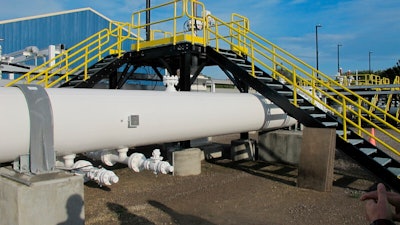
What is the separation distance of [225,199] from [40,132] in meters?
3.68

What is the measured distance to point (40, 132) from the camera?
16.8 feet

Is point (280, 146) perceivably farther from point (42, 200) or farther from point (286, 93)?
point (42, 200)

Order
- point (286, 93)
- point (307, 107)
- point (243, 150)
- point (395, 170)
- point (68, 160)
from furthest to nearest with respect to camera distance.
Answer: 1. point (243, 150)
2. point (286, 93)
3. point (307, 107)
4. point (395, 170)
5. point (68, 160)

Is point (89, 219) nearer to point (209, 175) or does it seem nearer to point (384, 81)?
point (209, 175)

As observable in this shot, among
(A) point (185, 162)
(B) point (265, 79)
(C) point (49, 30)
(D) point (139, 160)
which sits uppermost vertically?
(C) point (49, 30)

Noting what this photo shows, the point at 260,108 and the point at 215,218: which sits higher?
the point at 260,108

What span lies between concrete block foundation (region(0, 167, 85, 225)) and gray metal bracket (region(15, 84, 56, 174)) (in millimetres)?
295

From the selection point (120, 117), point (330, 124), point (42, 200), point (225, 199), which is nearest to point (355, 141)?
point (330, 124)

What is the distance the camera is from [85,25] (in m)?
22.2

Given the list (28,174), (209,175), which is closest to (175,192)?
(209,175)

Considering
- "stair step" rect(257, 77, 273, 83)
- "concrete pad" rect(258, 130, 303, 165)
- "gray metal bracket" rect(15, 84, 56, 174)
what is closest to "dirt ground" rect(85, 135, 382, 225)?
"concrete pad" rect(258, 130, 303, 165)

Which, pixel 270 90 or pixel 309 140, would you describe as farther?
pixel 270 90

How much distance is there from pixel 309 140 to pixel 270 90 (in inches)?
63.7

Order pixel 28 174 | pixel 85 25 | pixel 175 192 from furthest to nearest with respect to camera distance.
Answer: pixel 85 25
pixel 175 192
pixel 28 174
